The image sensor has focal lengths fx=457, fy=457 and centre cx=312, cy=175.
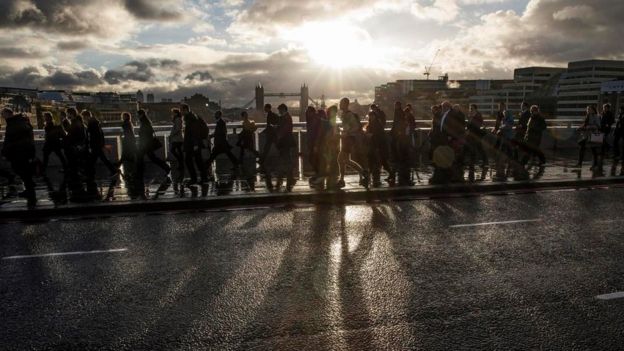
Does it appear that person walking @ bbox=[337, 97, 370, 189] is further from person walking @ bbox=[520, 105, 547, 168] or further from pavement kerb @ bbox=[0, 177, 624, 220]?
person walking @ bbox=[520, 105, 547, 168]

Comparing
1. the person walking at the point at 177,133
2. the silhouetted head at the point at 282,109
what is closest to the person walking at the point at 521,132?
the silhouetted head at the point at 282,109

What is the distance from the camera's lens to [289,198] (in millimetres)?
9336

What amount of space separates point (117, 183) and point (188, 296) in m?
7.83

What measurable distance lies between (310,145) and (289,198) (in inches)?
146

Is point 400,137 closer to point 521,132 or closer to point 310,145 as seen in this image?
point 310,145

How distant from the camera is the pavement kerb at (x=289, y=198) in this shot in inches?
335

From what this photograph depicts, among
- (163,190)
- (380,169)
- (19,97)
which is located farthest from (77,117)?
(19,97)

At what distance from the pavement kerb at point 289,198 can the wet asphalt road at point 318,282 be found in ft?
2.21

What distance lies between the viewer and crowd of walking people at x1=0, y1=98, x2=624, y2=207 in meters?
10.7

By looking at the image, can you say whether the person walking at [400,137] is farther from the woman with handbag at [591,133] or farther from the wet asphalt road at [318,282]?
→ the wet asphalt road at [318,282]

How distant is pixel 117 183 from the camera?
11.5 metres

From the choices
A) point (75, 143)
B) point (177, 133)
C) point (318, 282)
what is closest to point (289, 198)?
point (318, 282)

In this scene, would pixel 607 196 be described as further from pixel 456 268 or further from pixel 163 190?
pixel 163 190

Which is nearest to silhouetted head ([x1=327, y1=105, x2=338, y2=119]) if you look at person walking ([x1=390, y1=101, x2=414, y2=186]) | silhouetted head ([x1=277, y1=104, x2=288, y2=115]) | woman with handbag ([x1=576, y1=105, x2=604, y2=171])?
silhouetted head ([x1=277, y1=104, x2=288, y2=115])
